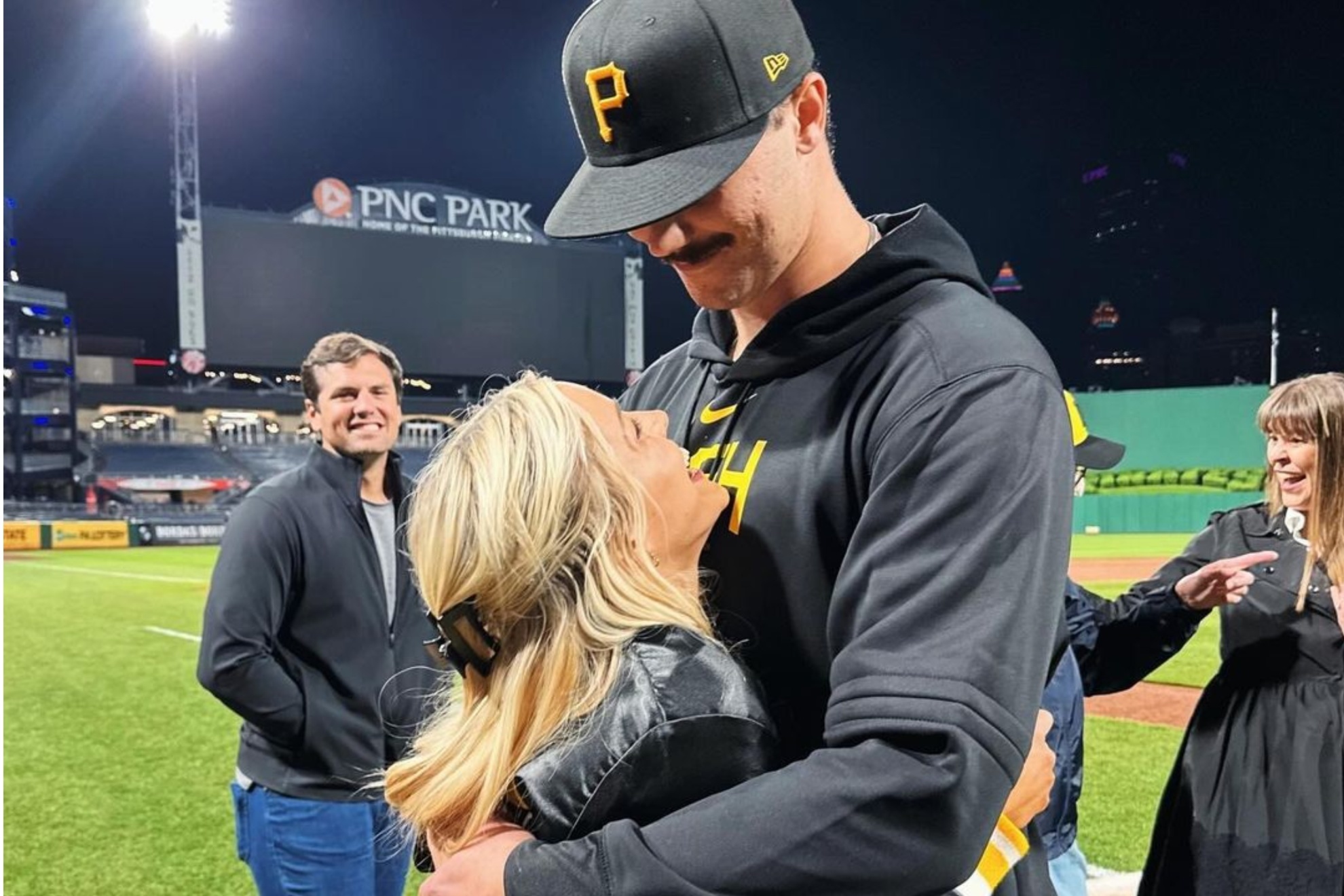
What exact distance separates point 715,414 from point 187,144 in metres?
43.2

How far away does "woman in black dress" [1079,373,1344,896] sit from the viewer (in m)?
2.70

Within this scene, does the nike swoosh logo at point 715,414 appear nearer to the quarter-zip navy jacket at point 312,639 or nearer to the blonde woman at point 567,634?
the blonde woman at point 567,634

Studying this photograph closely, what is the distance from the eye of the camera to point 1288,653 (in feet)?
9.57

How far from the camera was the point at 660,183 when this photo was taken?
1023mm

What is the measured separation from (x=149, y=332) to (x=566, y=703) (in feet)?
214

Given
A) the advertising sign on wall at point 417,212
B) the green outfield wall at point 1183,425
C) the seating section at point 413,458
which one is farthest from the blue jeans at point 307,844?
the advertising sign on wall at point 417,212

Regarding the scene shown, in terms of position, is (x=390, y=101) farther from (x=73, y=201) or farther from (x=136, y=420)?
(x=136, y=420)

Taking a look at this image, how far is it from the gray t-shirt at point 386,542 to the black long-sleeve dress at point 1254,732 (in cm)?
228

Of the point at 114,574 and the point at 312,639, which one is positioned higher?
the point at 312,639

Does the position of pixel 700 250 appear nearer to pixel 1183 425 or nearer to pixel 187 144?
pixel 1183 425

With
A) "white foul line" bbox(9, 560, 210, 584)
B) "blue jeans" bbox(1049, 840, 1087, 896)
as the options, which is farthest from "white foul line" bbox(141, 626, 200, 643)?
"blue jeans" bbox(1049, 840, 1087, 896)

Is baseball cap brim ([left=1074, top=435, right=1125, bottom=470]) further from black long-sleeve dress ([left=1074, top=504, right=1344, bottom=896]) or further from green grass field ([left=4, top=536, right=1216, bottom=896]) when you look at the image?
green grass field ([left=4, top=536, right=1216, bottom=896])

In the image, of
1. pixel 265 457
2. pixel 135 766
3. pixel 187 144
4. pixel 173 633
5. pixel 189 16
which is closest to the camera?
pixel 135 766

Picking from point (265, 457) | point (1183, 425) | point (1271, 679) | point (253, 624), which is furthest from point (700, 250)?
point (265, 457)
